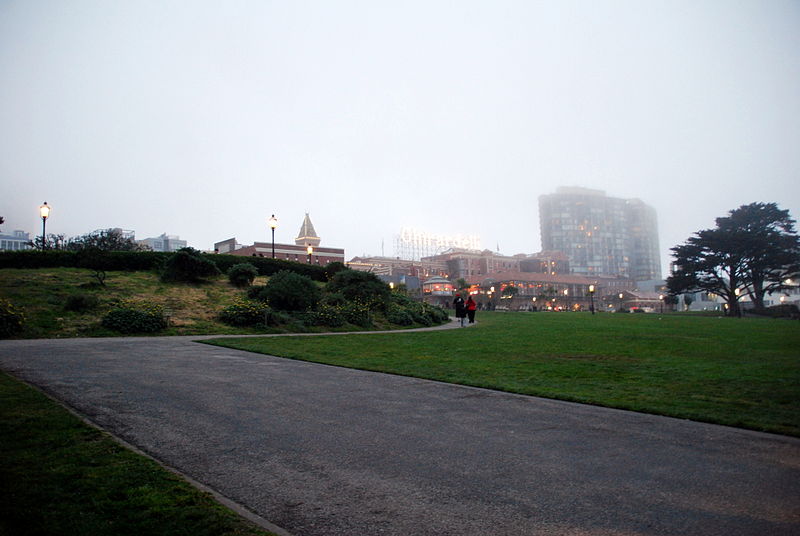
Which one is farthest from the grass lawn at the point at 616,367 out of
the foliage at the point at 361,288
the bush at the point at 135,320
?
the foliage at the point at 361,288

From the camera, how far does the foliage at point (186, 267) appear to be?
2798 centimetres

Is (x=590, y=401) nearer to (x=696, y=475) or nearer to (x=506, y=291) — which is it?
(x=696, y=475)

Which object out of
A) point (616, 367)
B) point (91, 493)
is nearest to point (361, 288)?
point (616, 367)

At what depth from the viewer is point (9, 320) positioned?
16266 millimetres

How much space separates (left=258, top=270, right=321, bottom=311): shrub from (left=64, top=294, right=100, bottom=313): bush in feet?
24.7

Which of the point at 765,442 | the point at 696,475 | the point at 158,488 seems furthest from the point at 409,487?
the point at 765,442

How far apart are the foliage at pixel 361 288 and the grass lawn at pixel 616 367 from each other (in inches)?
385

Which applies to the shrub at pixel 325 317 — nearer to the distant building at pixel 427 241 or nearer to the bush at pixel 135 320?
the bush at pixel 135 320

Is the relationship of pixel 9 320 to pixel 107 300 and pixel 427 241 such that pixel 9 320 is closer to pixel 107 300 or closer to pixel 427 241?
pixel 107 300

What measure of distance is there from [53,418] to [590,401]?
7256mm

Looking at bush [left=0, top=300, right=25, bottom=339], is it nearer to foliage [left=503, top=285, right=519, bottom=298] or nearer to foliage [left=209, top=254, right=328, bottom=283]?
foliage [left=209, top=254, right=328, bottom=283]

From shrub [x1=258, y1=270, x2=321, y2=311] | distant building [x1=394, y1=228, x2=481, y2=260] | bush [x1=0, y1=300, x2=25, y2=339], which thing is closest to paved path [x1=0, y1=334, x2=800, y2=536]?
bush [x1=0, y1=300, x2=25, y2=339]

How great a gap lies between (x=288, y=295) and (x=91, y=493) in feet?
68.9

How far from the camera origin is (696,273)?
195 ft
